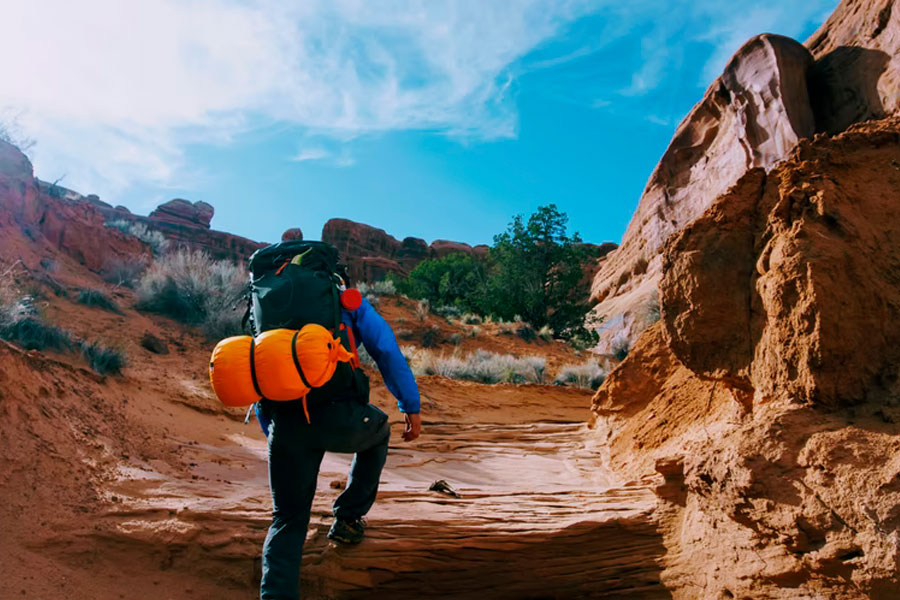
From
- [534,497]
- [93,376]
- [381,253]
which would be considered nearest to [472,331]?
[93,376]

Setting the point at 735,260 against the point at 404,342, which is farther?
the point at 404,342

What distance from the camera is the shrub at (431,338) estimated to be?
687 inches

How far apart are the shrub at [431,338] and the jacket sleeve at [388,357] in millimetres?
14020

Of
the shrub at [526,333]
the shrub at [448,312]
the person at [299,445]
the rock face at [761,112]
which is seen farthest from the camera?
the shrub at [448,312]

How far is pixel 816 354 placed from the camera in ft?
8.70

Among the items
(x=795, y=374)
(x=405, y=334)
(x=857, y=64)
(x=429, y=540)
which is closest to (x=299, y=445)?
(x=429, y=540)

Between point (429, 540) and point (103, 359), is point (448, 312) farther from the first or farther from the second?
point (429, 540)

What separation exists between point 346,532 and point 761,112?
2081 centimetres

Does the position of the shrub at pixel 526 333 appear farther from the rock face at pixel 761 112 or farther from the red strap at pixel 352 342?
the red strap at pixel 352 342

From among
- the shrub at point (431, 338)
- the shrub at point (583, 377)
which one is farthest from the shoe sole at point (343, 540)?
the shrub at point (431, 338)

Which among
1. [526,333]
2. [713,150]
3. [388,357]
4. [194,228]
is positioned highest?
[713,150]

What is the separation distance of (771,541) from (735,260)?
149 cm

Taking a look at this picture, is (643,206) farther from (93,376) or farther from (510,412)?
(93,376)

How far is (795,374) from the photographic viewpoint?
2777mm
